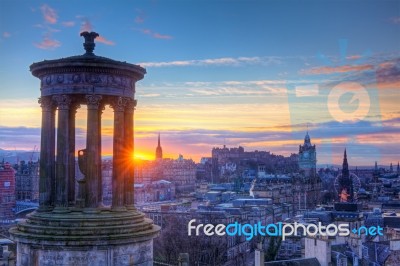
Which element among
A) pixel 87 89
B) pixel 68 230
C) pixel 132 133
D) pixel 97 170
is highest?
pixel 87 89

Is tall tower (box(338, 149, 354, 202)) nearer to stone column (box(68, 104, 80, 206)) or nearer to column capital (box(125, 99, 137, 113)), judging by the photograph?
column capital (box(125, 99, 137, 113))

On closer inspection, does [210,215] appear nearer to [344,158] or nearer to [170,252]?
[170,252]

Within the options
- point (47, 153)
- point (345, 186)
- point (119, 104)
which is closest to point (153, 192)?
point (345, 186)

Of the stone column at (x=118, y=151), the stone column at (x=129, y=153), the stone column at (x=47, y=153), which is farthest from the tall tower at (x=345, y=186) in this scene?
the stone column at (x=47, y=153)

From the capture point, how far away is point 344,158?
141500 mm

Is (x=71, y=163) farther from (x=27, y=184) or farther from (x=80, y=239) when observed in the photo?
(x=27, y=184)

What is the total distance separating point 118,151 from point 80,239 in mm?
2498

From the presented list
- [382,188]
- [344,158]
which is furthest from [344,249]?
[382,188]

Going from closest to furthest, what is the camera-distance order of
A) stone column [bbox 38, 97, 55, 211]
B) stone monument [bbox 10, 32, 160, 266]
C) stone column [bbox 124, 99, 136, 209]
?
stone monument [bbox 10, 32, 160, 266] → stone column [bbox 38, 97, 55, 211] → stone column [bbox 124, 99, 136, 209]

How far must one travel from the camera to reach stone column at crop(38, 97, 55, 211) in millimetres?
14859

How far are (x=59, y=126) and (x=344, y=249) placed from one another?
135 ft

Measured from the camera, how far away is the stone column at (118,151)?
48.8ft

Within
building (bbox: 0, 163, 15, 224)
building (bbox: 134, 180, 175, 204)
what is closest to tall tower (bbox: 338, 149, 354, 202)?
building (bbox: 134, 180, 175, 204)

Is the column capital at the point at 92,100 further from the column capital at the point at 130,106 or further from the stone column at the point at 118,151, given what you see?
the column capital at the point at 130,106
